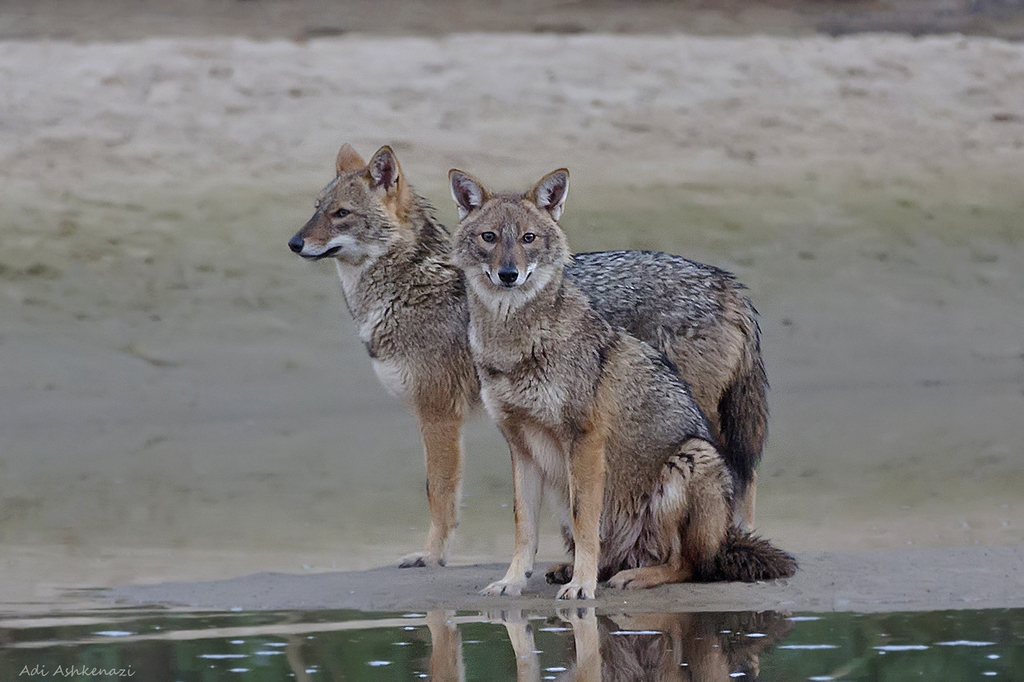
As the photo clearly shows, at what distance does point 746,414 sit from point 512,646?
2.61 m

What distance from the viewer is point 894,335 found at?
14.8 m

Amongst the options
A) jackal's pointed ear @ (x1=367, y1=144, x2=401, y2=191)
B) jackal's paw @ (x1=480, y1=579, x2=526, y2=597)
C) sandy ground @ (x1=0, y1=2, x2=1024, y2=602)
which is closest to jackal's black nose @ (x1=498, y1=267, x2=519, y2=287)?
jackal's paw @ (x1=480, y1=579, x2=526, y2=597)

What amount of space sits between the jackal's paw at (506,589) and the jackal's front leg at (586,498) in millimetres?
192

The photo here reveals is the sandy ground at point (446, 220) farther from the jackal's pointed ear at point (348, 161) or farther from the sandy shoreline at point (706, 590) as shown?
the jackal's pointed ear at point (348, 161)

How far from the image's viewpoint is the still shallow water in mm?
5477

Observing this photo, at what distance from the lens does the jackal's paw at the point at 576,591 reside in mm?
6805

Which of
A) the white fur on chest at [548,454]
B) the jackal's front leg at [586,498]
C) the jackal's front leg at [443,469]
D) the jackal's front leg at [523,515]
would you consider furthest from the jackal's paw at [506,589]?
the jackal's front leg at [443,469]

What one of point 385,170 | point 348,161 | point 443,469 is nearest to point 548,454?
point 443,469

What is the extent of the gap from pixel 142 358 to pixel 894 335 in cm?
695

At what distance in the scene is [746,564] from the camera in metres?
6.95

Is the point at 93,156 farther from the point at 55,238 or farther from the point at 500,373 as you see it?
the point at 500,373

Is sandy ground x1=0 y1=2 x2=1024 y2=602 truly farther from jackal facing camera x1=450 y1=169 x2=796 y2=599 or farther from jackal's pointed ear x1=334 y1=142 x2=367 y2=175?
jackal's pointed ear x1=334 y1=142 x2=367 y2=175

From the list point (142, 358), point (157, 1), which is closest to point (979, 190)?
point (142, 358)

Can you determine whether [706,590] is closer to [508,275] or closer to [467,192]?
[508,275]
